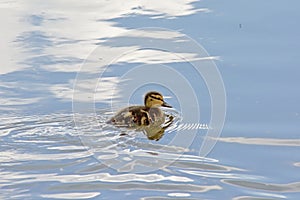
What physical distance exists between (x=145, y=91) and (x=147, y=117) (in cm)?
41

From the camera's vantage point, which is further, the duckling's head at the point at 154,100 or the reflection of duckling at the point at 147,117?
the duckling's head at the point at 154,100

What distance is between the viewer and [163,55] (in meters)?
6.50

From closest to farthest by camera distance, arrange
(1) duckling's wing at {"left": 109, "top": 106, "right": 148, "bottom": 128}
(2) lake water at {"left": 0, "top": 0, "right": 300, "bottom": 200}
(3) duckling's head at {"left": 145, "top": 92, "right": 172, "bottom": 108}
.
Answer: (2) lake water at {"left": 0, "top": 0, "right": 300, "bottom": 200}, (1) duckling's wing at {"left": 109, "top": 106, "right": 148, "bottom": 128}, (3) duckling's head at {"left": 145, "top": 92, "right": 172, "bottom": 108}

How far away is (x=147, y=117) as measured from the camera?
5.73 m

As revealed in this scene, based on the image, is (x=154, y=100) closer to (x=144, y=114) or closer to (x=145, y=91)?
(x=144, y=114)

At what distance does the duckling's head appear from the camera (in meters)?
5.66

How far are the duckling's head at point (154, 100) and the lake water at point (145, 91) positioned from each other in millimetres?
89

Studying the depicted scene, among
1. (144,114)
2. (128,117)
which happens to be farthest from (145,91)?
(128,117)

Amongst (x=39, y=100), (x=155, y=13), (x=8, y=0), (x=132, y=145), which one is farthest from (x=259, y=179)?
(x=8, y=0)

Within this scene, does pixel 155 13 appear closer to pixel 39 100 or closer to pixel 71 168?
pixel 39 100

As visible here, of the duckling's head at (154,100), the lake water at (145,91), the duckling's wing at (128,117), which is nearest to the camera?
the lake water at (145,91)

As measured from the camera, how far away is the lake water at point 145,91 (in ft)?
14.9

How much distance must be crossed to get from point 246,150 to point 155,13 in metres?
2.65

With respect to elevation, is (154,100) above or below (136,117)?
above
